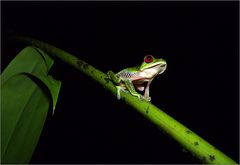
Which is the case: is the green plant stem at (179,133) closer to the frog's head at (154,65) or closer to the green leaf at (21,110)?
the green leaf at (21,110)

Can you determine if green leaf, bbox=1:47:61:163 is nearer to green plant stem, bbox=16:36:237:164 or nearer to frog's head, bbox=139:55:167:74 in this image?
green plant stem, bbox=16:36:237:164

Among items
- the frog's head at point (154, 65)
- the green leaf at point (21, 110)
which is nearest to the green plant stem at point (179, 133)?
the green leaf at point (21, 110)

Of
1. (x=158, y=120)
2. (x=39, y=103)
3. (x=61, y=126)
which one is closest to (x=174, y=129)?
(x=158, y=120)

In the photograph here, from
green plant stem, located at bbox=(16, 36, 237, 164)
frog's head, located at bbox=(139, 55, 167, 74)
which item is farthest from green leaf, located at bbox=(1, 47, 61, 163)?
frog's head, located at bbox=(139, 55, 167, 74)

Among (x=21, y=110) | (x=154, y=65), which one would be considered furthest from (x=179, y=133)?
(x=154, y=65)

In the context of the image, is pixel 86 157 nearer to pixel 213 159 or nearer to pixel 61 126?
pixel 61 126

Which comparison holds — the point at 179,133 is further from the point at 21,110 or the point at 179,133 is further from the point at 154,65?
the point at 154,65

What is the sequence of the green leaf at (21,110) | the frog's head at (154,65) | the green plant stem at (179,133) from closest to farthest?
the green plant stem at (179,133), the green leaf at (21,110), the frog's head at (154,65)

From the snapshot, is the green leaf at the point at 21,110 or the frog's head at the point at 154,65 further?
the frog's head at the point at 154,65
